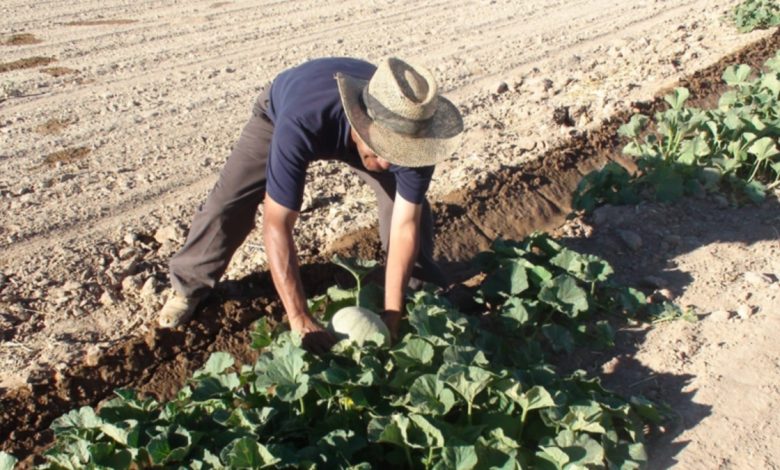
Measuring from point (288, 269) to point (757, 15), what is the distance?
8435 millimetres

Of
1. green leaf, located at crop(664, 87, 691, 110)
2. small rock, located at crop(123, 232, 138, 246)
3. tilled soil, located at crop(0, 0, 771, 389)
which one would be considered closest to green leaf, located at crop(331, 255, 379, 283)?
tilled soil, located at crop(0, 0, 771, 389)

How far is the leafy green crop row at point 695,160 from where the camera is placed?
598cm

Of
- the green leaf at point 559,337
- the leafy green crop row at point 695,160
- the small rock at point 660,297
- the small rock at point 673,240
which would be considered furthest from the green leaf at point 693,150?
the green leaf at point 559,337

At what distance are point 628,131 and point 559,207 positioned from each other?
744 mm

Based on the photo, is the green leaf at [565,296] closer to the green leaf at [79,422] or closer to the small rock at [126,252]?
the green leaf at [79,422]

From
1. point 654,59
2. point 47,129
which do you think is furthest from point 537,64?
point 47,129

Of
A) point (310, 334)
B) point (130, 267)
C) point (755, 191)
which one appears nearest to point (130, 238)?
point (130, 267)

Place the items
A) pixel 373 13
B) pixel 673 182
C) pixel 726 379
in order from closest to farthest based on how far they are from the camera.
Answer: pixel 726 379 → pixel 673 182 → pixel 373 13

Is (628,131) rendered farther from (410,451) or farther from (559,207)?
(410,451)

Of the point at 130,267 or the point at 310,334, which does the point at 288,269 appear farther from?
the point at 130,267

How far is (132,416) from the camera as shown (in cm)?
348

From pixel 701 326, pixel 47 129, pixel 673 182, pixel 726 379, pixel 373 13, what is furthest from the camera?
pixel 373 13

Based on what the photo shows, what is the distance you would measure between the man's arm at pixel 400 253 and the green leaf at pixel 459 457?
39.4 inches

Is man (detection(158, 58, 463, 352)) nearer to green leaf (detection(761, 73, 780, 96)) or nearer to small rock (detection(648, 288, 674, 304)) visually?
small rock (detection(648, 288, 674, 304))
